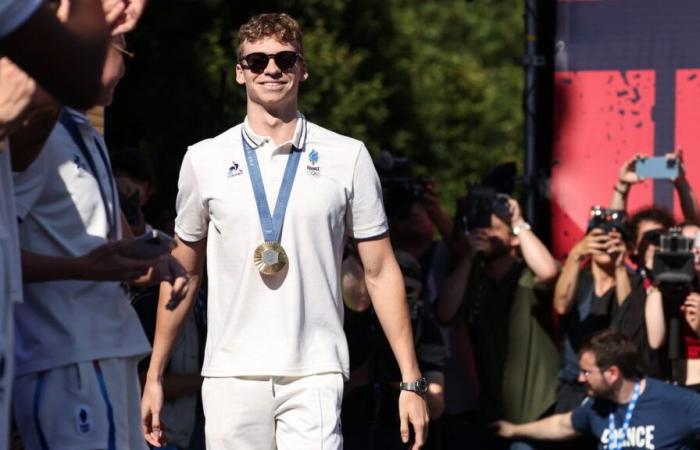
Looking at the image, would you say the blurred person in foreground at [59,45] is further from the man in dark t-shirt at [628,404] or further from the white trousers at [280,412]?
the man in dark t-shirt at [628,404]

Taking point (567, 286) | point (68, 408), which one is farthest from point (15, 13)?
point (567, 286)

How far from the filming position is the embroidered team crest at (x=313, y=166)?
5758 millimetres

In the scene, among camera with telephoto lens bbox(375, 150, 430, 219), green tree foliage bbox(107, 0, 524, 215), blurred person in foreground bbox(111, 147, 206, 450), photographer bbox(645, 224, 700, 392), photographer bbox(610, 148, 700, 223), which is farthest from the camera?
green tree foliage bbox(107, 0, 524, 215)

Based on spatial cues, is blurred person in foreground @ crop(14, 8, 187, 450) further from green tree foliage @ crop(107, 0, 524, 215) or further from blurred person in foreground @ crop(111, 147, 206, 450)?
green tree foliage @ crop(107, 0, 524, 215)

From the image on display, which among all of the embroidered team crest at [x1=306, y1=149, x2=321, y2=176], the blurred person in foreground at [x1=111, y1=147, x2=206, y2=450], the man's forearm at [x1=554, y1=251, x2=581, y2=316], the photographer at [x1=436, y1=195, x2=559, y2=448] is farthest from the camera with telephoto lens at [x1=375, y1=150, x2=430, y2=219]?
the embroidered team crest at [x1=306, y1=149, x2=321, y2=176]

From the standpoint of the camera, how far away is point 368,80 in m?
24.2

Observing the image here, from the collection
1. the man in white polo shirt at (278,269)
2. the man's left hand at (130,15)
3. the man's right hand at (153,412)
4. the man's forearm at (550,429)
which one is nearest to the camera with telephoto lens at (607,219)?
the man's forearm at (550,429)

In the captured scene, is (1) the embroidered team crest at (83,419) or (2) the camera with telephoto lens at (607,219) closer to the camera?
(1) the embroidered team crest at (83,419)

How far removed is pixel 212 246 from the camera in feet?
19.2

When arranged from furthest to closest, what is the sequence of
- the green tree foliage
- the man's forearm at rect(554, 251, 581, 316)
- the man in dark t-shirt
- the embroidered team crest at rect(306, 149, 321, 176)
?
the green tree foliage → the man's forearm at rect(554, 251, 581, 316) → the man in dark t-shirt → the embroidered team crest at rect(306, 149, 321, 176)

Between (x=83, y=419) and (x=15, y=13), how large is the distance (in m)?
2.15

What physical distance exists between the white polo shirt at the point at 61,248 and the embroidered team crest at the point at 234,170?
1.25 metres

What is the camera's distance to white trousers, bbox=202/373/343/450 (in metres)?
5.66

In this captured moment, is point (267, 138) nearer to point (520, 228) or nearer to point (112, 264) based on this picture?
point (112, 264)
